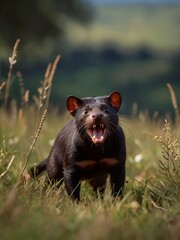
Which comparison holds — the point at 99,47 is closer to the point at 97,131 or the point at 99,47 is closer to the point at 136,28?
the point at 136,28

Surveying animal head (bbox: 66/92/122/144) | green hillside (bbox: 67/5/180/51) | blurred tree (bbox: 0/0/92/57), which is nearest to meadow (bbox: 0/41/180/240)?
animal head (bbox: 66/92/122/144)

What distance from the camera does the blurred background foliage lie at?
2391 cm

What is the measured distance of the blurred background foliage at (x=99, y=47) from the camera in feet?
78.4

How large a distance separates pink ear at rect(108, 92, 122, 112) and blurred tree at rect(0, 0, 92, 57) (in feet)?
57.9

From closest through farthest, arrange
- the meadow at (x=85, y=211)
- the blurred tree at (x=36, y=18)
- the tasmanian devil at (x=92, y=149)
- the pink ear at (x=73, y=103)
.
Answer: the meadow at (x=85, y=211)
the tasmanian devil at (x=92, y=149)
the pink ear at (x=73, y=103)
the blurred tree at (x=36, y=18)

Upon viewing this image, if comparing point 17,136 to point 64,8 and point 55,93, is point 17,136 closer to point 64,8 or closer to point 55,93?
point 64,8

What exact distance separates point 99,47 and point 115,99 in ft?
133

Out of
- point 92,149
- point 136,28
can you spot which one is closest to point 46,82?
point 92,149

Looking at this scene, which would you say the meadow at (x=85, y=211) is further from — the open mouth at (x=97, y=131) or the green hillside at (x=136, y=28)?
the green hillside at (x=136, y=28)

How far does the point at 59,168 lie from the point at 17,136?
104 inches

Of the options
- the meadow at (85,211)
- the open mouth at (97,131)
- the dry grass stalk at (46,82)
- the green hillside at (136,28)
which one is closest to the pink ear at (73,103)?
the dry grass stalk at (46,82)

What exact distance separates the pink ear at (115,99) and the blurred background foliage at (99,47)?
1763cm

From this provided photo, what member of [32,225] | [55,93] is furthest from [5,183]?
[55,93]

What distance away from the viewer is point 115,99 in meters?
5.72
